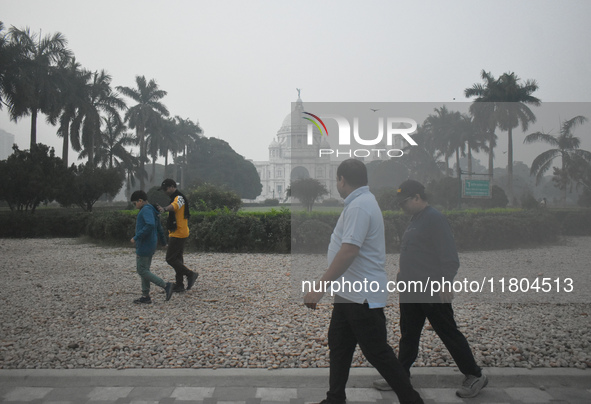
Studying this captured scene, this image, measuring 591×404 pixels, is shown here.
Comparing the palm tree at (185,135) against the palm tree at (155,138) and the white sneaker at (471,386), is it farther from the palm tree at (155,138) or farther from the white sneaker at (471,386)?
the white sneaker at (471,386)

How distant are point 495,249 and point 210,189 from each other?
10.5 meters

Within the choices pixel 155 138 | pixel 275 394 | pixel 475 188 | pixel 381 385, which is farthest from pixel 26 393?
pixel 155 138

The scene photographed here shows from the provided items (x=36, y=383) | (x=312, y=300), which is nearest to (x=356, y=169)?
(x=312, y=300)

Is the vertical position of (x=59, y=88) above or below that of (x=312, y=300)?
above

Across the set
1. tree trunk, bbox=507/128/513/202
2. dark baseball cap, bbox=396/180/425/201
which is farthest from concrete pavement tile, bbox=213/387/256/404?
tree trunk, bbox=507/128/513/202

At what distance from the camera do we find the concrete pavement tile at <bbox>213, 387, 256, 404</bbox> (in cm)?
303

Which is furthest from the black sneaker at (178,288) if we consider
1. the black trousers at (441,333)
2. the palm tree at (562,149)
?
the palm tree at (562,149)

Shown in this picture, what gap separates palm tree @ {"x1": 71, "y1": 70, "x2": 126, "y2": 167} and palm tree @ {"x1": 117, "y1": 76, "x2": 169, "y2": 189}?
5.43 meters

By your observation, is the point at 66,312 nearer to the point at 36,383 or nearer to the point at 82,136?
the point at 36,383

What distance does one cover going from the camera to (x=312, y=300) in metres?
2.55

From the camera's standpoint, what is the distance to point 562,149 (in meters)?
6.09

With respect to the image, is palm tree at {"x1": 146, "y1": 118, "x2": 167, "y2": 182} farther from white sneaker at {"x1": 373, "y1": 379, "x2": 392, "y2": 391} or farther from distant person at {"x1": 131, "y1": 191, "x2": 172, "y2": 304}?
white sneaker at {"x1": 373, "y1": 379, "x2": 392, "y2": 391}

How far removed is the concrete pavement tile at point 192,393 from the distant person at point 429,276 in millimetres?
1177

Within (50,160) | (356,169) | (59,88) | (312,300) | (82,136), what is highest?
(59,88)
